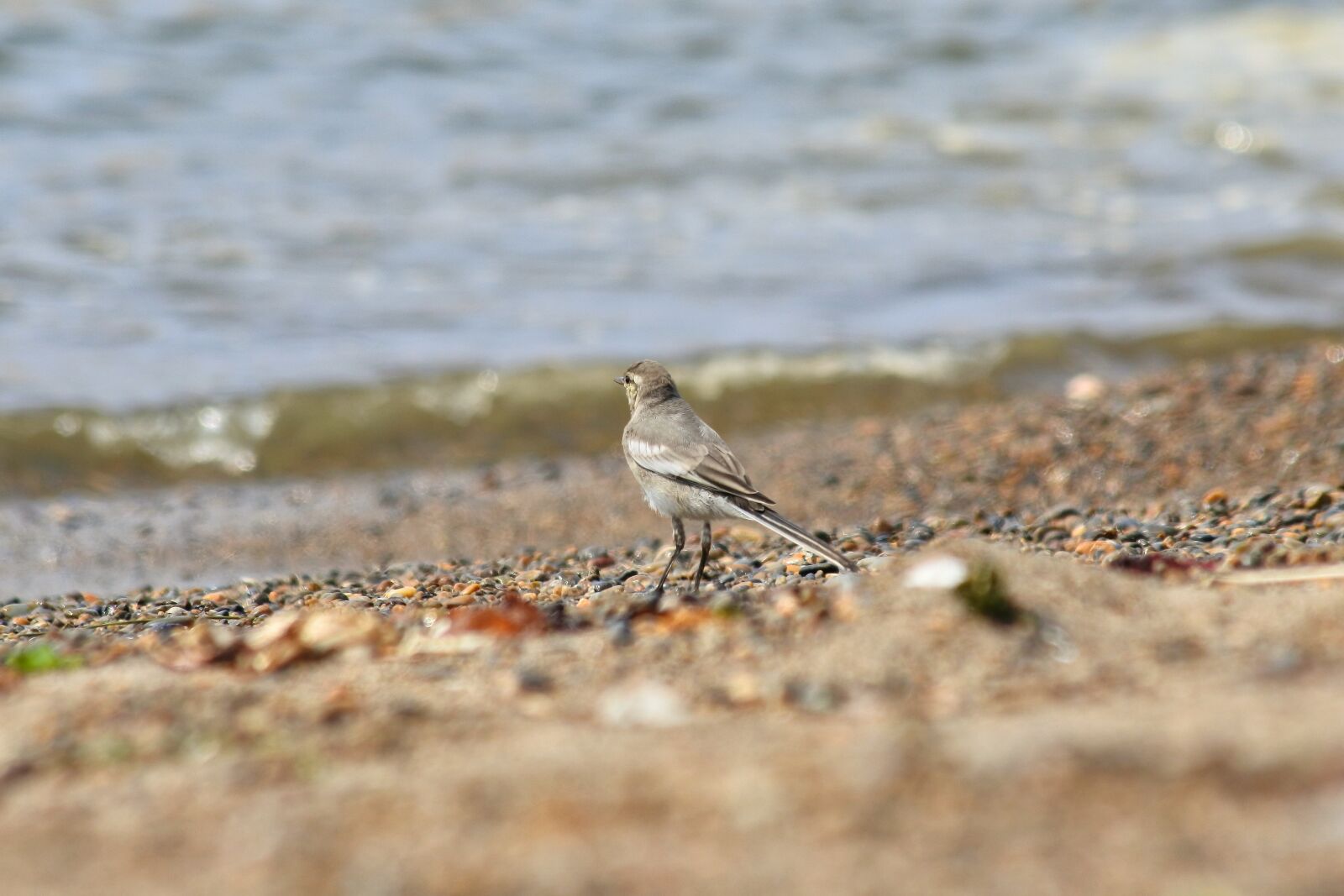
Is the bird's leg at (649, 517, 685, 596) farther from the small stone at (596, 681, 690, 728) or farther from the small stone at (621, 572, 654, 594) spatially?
the small stone at (596, 681, 690, 728)

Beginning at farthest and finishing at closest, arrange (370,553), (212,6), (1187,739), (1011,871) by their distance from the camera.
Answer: (212,6) < (370,553) < (1187,739) < (1011,871)

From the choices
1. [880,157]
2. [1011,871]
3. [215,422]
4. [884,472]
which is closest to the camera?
[1011,871]

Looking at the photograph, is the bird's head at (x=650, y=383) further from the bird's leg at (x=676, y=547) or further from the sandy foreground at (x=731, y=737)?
the sandy foreground at (x=731, y=737)

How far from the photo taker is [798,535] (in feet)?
18.4

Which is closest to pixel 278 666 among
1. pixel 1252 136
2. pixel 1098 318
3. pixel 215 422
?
pixel 215 422

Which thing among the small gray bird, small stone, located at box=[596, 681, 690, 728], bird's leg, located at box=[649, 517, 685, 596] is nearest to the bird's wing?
the small gray bird

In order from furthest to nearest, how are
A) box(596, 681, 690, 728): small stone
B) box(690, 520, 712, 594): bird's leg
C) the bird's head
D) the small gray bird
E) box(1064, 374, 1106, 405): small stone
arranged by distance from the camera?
box(1064, 374, 1106, 405): small stone
the bird's head
box(690, 520, 712, 594): bird's leg
the small gray bird
box(596, 681, 690, 728): small stone

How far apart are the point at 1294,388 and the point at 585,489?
420 cm

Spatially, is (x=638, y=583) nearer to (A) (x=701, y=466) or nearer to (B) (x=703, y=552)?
(B) (x=703, y=552)

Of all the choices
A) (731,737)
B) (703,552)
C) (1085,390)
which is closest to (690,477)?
(703,552)

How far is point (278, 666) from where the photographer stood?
4.27m

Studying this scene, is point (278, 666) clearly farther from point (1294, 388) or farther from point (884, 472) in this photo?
point (1294, 388)

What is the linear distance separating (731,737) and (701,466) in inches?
106

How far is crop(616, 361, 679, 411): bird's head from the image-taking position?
6949 mm
